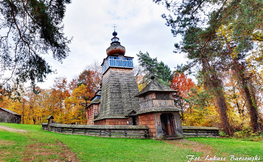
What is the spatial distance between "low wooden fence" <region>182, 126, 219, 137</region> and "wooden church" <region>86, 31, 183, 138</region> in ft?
4.73

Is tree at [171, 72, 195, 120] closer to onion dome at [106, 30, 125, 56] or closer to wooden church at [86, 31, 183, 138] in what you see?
wooden church at [86, 31, 183, 138]

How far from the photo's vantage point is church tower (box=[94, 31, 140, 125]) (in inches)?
729

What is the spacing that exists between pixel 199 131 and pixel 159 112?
5.51 meters

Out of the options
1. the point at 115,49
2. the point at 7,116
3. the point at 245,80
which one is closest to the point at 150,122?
the point at 245,80

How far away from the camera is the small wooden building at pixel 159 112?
1348 centimetres

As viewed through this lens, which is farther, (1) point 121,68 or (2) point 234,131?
(1) point 121,68

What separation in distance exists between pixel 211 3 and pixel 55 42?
8.32 metres

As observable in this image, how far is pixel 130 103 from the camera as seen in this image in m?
A: 20.4

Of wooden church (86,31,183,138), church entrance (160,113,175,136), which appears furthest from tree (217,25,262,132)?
church entrance (160,113,175,136)

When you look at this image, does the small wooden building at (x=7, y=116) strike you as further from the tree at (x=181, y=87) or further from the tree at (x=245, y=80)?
the tree at (x=245, y=80)

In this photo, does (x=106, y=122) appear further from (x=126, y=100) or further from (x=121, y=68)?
(x=121, y=68)

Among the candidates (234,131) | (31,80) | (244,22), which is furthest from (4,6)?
(234,131)

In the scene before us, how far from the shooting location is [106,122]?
18344 mm

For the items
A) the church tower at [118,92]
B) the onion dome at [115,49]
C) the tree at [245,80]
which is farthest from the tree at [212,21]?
the onion dome at [115,49]
